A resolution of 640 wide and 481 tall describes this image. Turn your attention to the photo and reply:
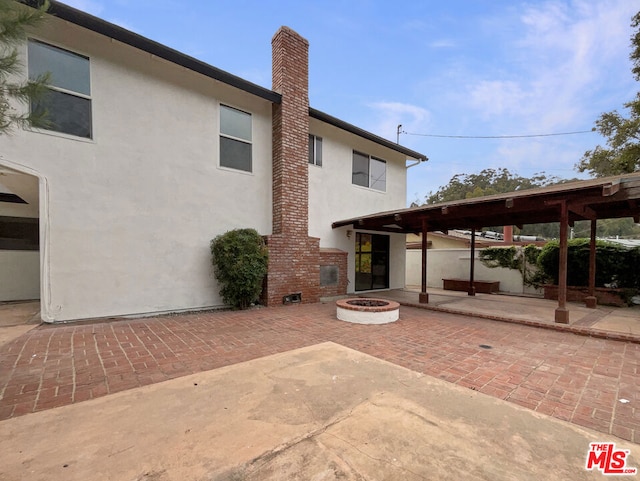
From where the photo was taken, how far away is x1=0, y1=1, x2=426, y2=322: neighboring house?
5.30 m

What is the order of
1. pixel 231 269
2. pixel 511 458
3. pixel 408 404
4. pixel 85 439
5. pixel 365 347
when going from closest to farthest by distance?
1. pixel 511 458
2. pixel 85 439
3. pixel 408 404
4. pixel 365 347
5. pixel 231 269

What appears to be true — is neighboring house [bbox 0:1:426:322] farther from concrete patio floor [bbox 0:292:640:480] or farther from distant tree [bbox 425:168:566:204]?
distant tree [bbox 425:168:566:204]

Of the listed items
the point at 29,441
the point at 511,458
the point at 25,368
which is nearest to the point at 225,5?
the point at 25,368

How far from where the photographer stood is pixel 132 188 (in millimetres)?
6012

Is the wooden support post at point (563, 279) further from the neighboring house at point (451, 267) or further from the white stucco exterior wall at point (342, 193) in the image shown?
the white stucco exterior wall at point (342, 193)

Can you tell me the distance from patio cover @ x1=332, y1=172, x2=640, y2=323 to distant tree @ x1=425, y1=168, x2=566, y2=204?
3116 cm

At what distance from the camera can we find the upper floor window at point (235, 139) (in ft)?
24.2

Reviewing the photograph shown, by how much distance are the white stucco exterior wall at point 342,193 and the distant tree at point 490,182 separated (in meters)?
29.8

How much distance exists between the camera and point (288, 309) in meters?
7.11

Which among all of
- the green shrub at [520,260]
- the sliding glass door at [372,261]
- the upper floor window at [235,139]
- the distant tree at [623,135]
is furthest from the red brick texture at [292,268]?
the distant tree at [623,135]

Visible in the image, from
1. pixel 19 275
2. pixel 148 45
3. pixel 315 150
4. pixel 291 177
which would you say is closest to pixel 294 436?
pixel 291 177

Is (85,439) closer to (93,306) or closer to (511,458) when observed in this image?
(511,458)

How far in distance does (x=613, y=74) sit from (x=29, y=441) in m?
18.5

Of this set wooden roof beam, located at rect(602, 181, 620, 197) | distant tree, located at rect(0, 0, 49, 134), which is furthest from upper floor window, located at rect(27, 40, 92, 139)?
wooden roof beam, located at rect(602, 181, 620, 197)
